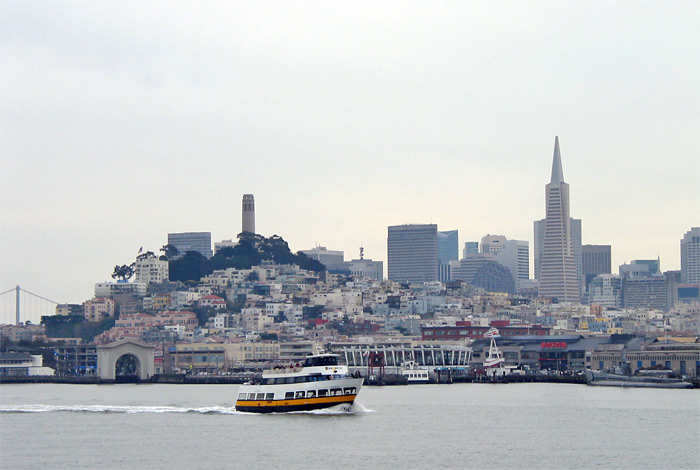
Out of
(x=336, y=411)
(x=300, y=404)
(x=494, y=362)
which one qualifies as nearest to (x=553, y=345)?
(x=494, y=362)

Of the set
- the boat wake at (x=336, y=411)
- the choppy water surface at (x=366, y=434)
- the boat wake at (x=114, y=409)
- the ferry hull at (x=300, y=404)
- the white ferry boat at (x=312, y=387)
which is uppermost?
the white ferry boat at (x=312, y=387)

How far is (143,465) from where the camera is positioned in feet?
173

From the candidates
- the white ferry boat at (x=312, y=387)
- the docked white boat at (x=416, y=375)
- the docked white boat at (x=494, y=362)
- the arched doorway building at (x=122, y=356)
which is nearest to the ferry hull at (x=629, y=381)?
the docked white boat at (x=494, y=362)

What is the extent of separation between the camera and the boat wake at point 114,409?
74.5 metres

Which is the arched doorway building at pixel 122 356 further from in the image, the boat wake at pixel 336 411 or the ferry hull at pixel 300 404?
the boat wake at pixel 336 411

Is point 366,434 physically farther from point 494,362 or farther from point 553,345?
point 553,345

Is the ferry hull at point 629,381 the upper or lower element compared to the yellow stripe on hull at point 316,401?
lower

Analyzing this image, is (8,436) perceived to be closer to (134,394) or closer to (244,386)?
(244,386)

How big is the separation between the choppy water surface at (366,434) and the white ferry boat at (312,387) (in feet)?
2.61

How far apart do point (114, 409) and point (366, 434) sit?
20813mm

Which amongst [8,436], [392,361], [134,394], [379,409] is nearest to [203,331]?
[392,361]

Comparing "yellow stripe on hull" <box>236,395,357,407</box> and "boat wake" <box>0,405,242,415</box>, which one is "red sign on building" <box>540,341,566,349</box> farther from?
"yellow stripe on hull" <box>236,395,357,407</box>

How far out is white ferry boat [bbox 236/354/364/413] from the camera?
2751 inches

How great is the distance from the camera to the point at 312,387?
69875 mm
